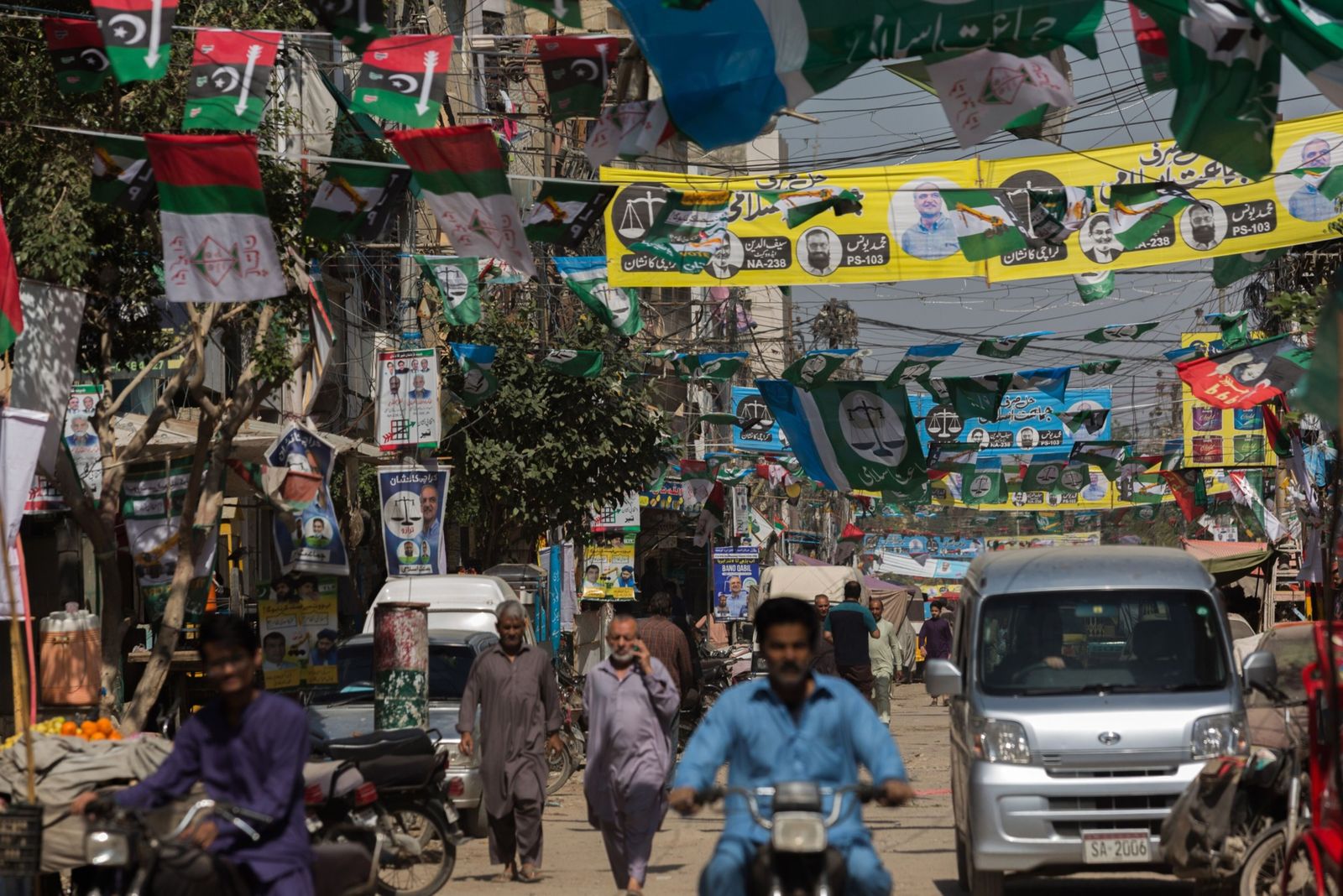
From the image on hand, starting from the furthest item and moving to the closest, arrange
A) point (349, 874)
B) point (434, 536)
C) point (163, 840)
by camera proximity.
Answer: point (434, 536) → point (349, 874) → point (163, 840)

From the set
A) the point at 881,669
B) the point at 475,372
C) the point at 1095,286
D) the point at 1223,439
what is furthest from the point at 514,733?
the point at 1223,439

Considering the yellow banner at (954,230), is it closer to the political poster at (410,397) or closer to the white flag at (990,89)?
the political poster at (410,397)

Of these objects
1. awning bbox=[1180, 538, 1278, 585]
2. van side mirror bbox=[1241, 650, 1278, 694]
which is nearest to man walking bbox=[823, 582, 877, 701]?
van side mirror bbox=[1241, 650, 1278, 694]

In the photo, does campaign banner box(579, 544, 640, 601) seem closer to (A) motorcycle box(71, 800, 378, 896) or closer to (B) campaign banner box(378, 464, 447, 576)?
(B) campaign banner box(378, 464, 447, 576)

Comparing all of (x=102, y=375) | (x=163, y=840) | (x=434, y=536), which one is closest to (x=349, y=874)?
(x=163, y=840)

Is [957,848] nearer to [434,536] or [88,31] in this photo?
[88,31]

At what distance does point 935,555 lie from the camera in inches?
2766

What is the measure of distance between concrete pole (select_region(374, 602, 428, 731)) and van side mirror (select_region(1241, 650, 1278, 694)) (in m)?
7.26

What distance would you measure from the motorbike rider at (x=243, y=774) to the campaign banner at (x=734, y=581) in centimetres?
3102

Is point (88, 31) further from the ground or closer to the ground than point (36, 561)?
further from the ground

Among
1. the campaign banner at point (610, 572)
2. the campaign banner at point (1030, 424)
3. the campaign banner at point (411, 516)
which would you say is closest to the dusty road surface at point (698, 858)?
the campaign banner at point (411, 516)

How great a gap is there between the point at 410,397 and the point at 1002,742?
38.0ft

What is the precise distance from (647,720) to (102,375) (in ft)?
18.0

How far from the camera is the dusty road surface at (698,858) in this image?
11508 millimetres
